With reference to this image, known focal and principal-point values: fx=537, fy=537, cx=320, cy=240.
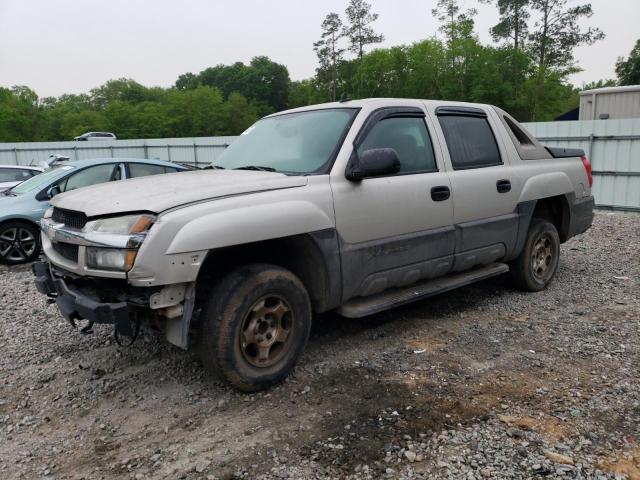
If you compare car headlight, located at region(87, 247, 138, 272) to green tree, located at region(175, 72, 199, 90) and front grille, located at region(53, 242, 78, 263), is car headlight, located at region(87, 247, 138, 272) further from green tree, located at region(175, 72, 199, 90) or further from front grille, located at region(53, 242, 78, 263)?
green tree, located at region(175, 72, 199, 90)

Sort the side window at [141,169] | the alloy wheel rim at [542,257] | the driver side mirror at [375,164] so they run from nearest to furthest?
the driver side mirror at [375,164] → the alloy wheel rim at [542,257] → the side window at [141,169]

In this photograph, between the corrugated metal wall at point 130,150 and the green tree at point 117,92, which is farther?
the green tree at point 117,92

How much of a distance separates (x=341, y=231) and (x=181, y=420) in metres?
1.64

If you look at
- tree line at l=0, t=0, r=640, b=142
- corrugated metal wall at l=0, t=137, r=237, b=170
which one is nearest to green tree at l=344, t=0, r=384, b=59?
tree line at l=0, t=0, r=640, b=142

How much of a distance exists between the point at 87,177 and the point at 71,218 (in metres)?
5.00

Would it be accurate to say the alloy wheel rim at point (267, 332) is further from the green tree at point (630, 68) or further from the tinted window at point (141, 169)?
the green tree at point (630, 68)

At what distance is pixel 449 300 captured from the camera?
18.5 feet

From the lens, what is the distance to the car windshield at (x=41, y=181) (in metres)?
8.15

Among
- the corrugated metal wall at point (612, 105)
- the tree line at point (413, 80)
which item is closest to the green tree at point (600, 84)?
the tree line at point (413, 80)

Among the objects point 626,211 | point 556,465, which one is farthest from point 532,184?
point 626,211

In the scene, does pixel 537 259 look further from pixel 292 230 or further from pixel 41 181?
pixel 41 181

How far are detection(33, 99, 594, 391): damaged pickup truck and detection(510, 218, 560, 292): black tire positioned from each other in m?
0.33

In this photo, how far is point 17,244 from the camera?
26.0ft

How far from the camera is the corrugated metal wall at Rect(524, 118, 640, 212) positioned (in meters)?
11.6
